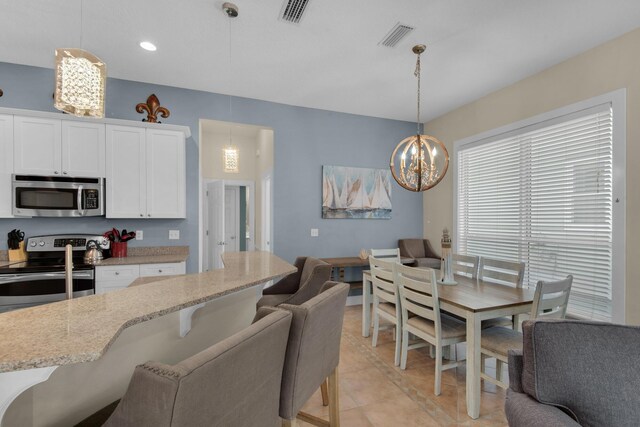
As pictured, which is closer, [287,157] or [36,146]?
[36,146]

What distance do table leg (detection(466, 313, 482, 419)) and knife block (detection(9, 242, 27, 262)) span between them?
14.0 ft

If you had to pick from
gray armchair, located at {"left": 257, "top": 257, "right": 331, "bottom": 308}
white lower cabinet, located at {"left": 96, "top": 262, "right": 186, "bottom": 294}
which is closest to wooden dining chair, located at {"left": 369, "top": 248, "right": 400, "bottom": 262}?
gray armchair, located at {"left": 257, "top": 257, "right": 331, "bottom": 308}

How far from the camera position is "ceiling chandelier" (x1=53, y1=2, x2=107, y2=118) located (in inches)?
63.9

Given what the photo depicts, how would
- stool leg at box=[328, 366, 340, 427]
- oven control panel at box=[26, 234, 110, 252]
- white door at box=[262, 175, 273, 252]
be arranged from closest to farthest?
stool leg at box=[328, 366, 340, 427]
oven control panel at box=[26, 234, 110, 252]
white door at box=[262, 175, 273, 252]

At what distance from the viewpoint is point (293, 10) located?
2277 mm

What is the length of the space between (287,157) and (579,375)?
3732 millimetres

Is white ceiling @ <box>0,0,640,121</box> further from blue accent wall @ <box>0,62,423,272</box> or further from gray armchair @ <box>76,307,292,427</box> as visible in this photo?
gray armchair @ <box>76,307,292,427</box>

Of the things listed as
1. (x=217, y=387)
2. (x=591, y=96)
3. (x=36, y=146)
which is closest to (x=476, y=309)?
(x=217, y=387)

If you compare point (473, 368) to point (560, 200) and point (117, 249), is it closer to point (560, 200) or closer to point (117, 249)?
point (560, 200)

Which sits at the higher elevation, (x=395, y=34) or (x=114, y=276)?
(x=395, y=34)

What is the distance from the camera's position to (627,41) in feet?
8.29

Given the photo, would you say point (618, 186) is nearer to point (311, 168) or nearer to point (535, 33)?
point (535, 33)

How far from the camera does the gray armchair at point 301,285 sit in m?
1.84

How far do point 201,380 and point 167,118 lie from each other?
12.1 ft
